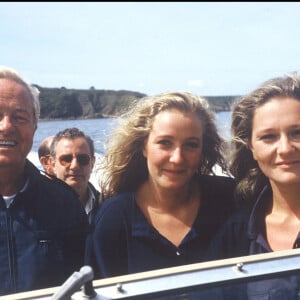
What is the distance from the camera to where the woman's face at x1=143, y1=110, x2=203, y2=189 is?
2051 millimetres

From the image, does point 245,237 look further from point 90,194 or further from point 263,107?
point 90,194

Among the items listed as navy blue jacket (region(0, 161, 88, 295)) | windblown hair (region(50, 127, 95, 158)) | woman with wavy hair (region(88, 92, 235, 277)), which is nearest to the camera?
navy blue jacket (region(0, 161, 88, 295))

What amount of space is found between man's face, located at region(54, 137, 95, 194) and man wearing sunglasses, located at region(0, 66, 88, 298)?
1.29 meters

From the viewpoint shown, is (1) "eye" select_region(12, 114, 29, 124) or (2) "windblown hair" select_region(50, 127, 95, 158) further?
(2) "windblown hair" select_region(50, 127, 95, 158)

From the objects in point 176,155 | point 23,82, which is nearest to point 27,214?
point 23,82

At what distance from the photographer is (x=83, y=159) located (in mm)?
3570

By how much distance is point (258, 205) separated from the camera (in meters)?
2.02

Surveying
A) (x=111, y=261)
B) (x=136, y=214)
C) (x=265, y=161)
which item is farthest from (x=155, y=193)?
(x=265, y=161)

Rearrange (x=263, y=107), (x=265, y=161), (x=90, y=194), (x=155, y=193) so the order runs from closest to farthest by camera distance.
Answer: (x=265, y=161)
(x=263, y=107)
(x=155, y=193)
(x=90, y=194)

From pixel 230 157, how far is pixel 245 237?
51 cm

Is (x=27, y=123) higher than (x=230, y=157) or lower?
higher

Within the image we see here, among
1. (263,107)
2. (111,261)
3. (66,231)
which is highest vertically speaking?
(263,107)

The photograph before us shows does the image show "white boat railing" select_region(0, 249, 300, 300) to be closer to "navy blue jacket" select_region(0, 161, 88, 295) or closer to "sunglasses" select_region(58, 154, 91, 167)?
"navy blue jacket" select_region(0, 161, 88, 295)

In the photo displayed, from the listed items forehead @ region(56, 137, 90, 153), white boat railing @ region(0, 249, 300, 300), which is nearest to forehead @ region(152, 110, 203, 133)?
white boat railing @ region(0, 249, 300, 300)
